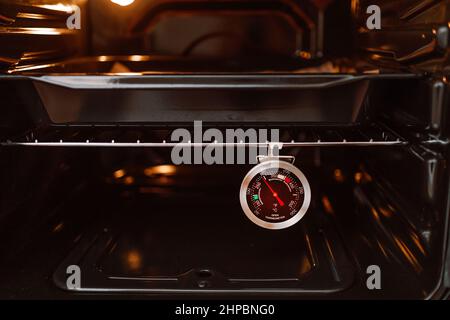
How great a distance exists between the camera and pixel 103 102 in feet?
3.59

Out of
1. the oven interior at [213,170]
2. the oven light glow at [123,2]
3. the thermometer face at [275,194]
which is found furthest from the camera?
the oven light glow at [123,2]

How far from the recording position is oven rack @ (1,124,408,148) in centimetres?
106

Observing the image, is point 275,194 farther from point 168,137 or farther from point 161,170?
point 161,170

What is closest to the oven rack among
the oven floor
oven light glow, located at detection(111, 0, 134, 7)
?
the oven floor

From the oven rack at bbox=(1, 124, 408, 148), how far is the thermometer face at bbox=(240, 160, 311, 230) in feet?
0.22

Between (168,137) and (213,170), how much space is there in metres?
0.49

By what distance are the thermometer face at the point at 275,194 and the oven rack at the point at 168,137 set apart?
0.22ft

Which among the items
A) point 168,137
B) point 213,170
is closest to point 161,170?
point 213,170

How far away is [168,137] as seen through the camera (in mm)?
1188

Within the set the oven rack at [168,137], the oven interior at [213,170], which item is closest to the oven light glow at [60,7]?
the oven interior at [213,170]

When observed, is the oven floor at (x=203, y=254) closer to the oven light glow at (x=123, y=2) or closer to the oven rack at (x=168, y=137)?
the oven rack at (x=168, y=137)

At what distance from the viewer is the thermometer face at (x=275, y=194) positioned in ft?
3.81

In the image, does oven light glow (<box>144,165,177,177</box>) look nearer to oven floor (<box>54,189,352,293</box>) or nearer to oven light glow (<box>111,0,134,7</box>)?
oven floor (<box>54,189,352,293</box>)

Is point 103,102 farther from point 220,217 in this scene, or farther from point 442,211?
point 442,211
